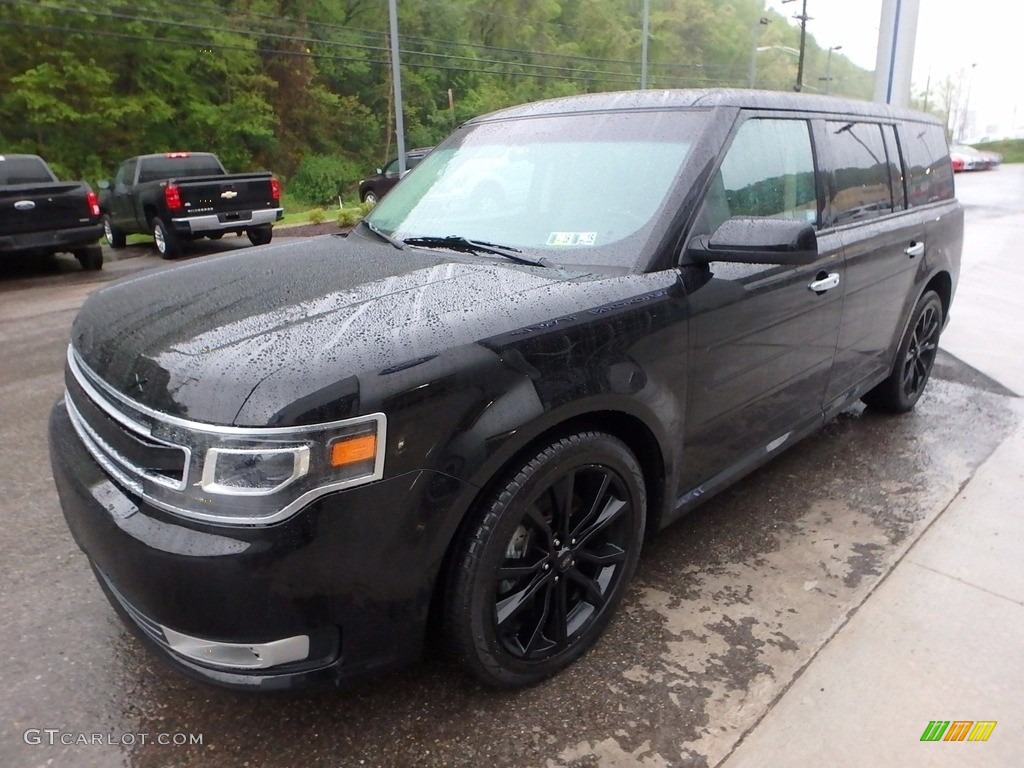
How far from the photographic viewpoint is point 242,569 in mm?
1711

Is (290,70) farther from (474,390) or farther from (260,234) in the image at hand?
(474,390)

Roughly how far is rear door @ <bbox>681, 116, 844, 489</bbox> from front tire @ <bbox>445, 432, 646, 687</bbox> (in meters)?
0.42

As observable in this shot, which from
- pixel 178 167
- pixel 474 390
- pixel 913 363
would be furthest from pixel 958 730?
pixel 178 167

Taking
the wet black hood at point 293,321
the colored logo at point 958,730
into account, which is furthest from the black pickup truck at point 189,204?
the colored logo at point 958,730

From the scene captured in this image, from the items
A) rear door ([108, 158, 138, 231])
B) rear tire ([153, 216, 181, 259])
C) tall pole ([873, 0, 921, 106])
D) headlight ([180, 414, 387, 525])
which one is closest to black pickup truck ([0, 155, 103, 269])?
rear tire ([153, 216, 181, 259])

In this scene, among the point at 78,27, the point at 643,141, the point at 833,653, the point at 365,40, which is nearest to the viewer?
the point at 833,653

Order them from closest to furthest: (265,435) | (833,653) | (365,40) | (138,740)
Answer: (265,435) < (138,740) < (833,653) < (365,40)

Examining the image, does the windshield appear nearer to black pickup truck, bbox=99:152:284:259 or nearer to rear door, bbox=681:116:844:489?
rear door, bbox=681:116:844:489

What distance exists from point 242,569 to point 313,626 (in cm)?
24

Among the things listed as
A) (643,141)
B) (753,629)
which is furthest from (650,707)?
(643,141)

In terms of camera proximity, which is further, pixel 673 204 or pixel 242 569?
pixel 673 204

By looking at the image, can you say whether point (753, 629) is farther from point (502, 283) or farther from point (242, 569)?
point (242, 569)

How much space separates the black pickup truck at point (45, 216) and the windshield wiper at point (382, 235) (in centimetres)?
866

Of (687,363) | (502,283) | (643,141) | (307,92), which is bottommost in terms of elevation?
(687,363)
